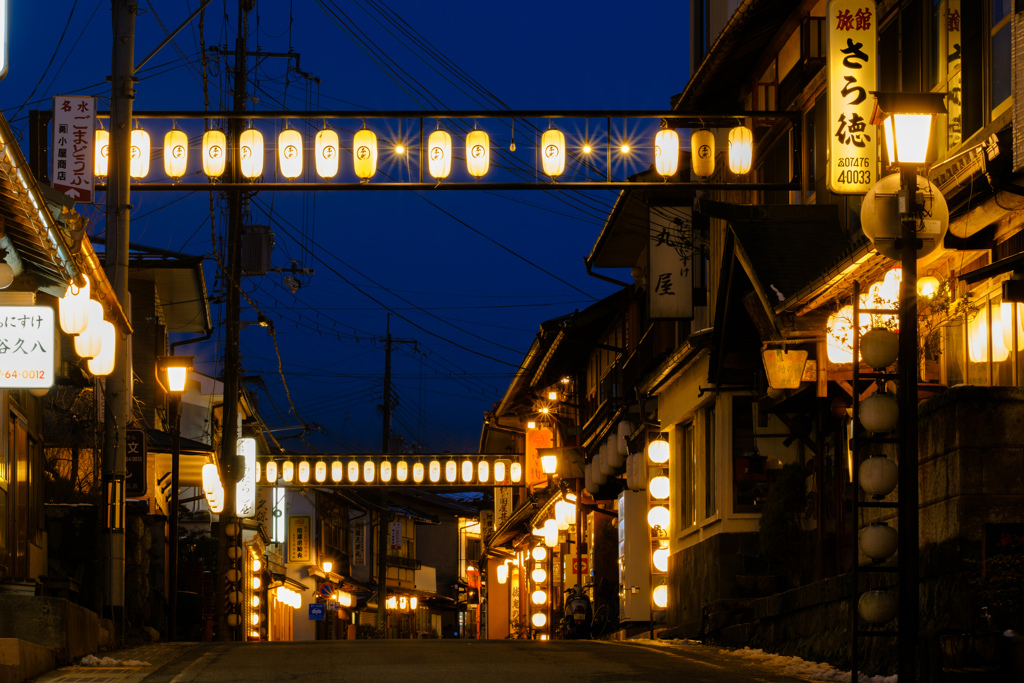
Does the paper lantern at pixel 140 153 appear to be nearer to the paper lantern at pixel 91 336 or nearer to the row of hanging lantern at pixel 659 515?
the paper lantern at pixel 91 336

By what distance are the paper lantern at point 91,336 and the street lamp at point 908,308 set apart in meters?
11.8

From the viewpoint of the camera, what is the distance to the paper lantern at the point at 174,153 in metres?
26.1

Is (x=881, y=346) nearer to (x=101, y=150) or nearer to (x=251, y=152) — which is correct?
(x=251, y=152)

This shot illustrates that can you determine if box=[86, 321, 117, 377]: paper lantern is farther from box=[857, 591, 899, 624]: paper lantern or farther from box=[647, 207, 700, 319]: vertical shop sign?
box=[647, 207, 700, 319]: vertical shop sign

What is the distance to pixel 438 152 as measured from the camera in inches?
1017

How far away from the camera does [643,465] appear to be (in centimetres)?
2988

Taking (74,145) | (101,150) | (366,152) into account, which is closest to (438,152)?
(366,152)

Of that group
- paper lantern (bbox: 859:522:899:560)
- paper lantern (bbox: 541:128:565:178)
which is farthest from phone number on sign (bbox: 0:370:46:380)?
paper lantern (bbox: 541:128:565:178)

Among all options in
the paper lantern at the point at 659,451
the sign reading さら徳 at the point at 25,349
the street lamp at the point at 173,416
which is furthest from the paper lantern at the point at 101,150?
the sign reading さら徳 at the point at 25,349

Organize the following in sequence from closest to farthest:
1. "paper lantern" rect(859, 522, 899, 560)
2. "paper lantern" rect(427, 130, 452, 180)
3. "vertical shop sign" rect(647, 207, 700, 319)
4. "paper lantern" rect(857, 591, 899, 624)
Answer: "paper lantern" rect(857, 591, 899, 624)
"paper lantern" rect(859, 522, 899, 560)
"paper lantern" rect(427, 130, 452, 180)
"vertical shop sign" rect(647, 207, 700, 319)

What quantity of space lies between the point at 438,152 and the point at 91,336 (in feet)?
29.8

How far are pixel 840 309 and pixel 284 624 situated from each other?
56.0 m

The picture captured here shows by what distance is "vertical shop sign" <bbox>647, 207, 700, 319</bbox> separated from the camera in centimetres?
2789

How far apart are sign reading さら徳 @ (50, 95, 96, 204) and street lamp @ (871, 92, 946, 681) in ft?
53.4
